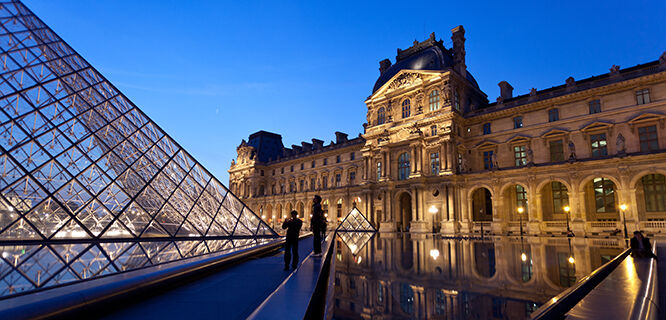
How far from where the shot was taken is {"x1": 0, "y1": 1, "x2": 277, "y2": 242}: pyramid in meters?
8.20

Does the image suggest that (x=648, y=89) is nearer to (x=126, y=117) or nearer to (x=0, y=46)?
(x=126, y=117)

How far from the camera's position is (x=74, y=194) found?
988 centimetres

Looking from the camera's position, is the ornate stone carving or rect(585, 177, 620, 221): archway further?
the ornate stone carving

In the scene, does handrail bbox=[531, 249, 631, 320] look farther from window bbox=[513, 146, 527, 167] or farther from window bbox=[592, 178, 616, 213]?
window bbox=[513, 146, 527, 167]

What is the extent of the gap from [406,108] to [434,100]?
314 cm

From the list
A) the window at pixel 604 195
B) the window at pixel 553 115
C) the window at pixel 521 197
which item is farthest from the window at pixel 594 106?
the window at pixel 521 197

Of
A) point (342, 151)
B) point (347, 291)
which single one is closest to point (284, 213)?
point (342, 151)

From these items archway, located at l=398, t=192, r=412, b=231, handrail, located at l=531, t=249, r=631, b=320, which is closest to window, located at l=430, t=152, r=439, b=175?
archway, located at l=398, t=192, r=412, b=231

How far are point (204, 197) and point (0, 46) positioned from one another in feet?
23.7

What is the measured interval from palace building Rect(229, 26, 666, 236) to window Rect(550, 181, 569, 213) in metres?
0.08

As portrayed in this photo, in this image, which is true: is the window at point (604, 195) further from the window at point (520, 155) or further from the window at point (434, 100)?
the window at point (434, 100)

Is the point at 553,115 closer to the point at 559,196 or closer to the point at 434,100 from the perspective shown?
the point at 559,196

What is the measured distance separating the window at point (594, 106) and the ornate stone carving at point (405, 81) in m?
13.5

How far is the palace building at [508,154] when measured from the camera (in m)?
22.6
